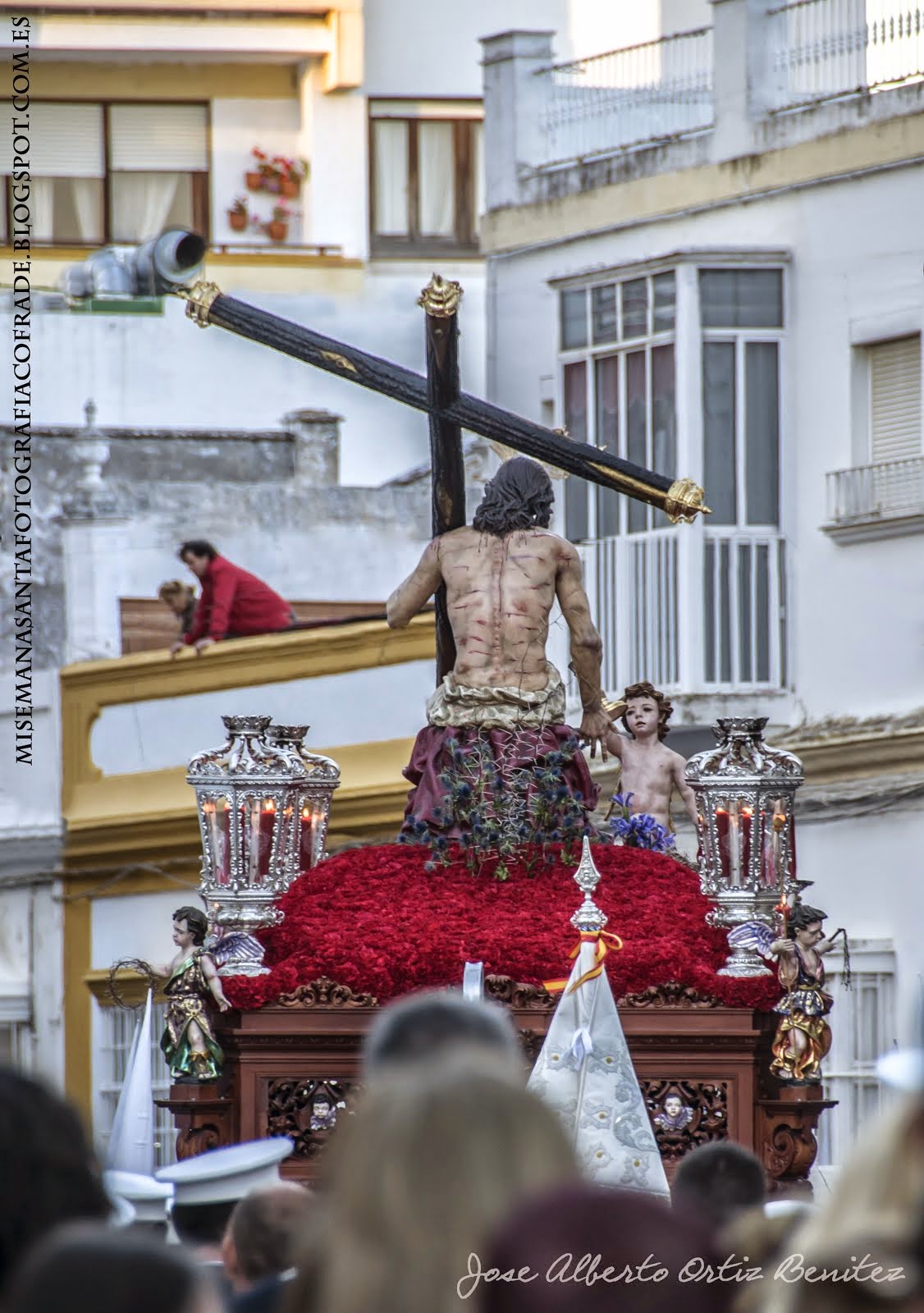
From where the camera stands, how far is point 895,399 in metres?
18.7

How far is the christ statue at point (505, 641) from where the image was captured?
38.7ft

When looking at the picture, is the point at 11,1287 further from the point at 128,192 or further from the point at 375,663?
the point at 128,192

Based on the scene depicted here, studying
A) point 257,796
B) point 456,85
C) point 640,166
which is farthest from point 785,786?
point 456,85

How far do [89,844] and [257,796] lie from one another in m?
9.75

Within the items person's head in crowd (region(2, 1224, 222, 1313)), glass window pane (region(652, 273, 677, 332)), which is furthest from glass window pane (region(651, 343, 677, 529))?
person's head in crowd (region(2, 1224, 222, 1313))

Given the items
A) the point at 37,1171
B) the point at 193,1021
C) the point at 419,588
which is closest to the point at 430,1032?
the point at 37,1171

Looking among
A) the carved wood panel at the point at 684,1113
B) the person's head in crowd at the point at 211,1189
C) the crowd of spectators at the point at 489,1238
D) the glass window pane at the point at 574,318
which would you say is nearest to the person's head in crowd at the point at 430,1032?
the crowd of spectators at the point at 489,1238

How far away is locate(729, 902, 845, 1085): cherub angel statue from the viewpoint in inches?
430

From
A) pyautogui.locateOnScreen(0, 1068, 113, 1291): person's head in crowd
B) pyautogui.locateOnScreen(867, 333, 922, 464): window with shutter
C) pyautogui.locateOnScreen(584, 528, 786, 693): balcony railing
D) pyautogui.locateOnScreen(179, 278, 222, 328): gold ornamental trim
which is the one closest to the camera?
pyautogui.locateOnScreen(0, 1068, 113, 1291): person's head in crowd

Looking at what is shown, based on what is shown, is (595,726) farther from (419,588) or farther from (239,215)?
(239,215)

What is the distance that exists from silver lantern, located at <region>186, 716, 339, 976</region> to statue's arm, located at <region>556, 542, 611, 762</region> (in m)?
1.27

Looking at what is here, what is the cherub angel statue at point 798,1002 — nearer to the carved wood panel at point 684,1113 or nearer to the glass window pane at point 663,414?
the carved wood panel at point 684,1113

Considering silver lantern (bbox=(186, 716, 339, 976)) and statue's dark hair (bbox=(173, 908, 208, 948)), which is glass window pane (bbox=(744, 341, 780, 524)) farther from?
statue's dark hair (bbox=(173, 908, 208, 948))

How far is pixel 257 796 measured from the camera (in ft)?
37.5
